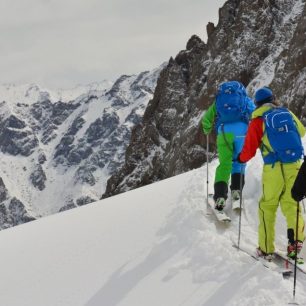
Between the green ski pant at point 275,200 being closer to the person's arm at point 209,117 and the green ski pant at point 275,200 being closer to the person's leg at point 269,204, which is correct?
the person's leg at point 269,204

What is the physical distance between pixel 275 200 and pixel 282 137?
0.80m

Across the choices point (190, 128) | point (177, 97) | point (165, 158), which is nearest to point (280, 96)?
point (190, 128)

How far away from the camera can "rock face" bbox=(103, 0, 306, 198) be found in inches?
2128

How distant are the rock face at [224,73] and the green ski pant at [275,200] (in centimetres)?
4030

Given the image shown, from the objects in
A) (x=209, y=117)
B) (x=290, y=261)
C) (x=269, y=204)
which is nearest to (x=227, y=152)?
(x=209, y=117)

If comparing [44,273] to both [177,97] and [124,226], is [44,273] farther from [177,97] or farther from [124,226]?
[177,97]

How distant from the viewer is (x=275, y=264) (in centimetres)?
644

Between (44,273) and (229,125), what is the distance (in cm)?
371

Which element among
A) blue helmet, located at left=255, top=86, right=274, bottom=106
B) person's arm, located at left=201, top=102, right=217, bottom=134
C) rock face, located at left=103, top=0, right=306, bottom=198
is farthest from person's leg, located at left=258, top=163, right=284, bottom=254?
rock face, located at left=103, top=0, right=306, bottom=198

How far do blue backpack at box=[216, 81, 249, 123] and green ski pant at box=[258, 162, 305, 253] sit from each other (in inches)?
78.6

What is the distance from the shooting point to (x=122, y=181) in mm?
94250

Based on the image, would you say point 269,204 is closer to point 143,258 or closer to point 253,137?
point 253,137

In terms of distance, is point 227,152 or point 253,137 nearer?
point 253,137

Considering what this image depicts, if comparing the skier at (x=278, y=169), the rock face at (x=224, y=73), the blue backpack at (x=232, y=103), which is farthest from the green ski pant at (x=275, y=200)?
the rock face at (x=224, y=73)
